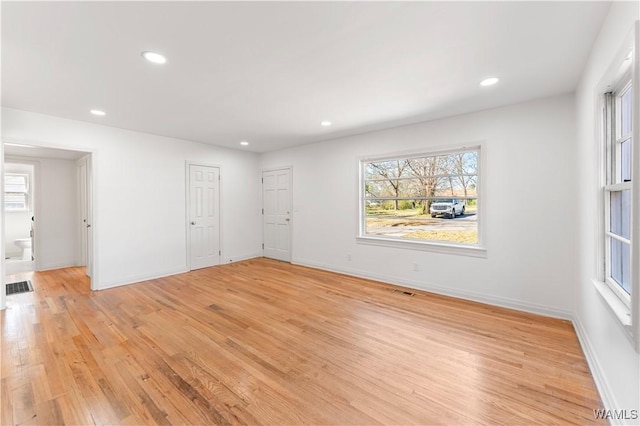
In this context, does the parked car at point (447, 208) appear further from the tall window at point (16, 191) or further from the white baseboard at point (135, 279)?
the tall window at point (16, 191)

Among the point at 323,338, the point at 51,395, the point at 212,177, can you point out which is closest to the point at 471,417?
the point at 323,338

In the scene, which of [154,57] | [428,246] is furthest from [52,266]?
[428,246]

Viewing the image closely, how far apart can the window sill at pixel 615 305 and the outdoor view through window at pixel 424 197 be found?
1.79 meters

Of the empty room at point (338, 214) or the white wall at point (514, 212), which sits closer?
the empty room at point (338, 214)

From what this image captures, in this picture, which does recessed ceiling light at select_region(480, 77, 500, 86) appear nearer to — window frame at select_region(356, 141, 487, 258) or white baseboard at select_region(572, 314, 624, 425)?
window frame at select_region(356, 141, 487, 258)

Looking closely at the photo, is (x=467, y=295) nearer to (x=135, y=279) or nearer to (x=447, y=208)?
(x=447, y=208)

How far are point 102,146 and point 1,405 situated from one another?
140 inches

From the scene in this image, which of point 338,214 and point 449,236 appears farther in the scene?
point 338,214

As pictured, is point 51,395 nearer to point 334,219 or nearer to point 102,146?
point 102,146

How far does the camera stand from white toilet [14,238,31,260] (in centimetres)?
596

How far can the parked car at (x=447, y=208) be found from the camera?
12.4 ft

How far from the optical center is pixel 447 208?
12.8 ft

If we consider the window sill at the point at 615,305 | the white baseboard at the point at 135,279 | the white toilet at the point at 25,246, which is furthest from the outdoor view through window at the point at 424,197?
the white toilet at the point at 25,246

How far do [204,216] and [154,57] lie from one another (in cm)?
365
